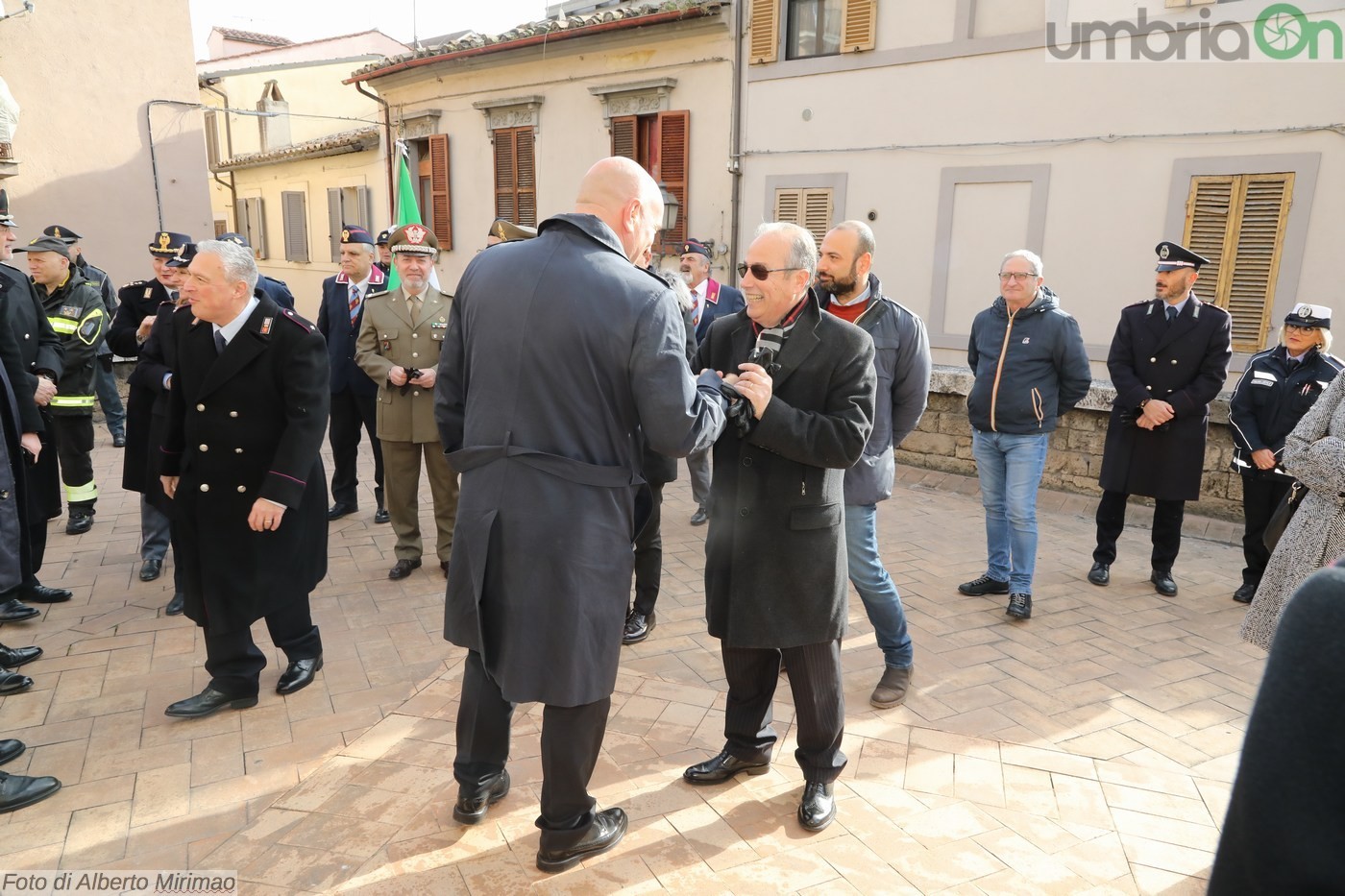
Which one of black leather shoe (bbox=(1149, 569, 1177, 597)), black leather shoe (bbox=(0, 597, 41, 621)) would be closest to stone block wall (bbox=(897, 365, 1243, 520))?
black leather shoe (bbox=(1149, 569, 1177, 597))

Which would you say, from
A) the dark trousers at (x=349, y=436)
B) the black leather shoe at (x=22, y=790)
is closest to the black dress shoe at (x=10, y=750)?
the black leather shoe at (x=22, y=790)

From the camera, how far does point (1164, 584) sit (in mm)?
5520

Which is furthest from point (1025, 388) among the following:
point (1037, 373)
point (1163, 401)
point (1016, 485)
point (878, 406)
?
point (878, 406)

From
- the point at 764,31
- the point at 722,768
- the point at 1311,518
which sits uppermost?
the point at 764,31

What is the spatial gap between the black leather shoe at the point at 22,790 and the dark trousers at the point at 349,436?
3485 millimetres

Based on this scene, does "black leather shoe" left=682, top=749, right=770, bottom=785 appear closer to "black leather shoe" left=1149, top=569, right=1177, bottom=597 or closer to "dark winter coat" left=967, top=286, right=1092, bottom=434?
"dark winter coat" left=967, top=286, right=1092, bottom=434

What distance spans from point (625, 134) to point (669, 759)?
10.3 m

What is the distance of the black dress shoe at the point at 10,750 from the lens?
3255 mm

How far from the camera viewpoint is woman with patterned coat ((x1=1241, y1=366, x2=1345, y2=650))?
313 centimetres

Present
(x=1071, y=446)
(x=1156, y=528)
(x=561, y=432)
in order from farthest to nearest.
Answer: (x=1071, y=446), (x=1156, y=528), (x=561, y=432)

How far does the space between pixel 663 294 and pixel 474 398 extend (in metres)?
0.62

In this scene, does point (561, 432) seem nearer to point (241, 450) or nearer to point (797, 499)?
point (797, 499)

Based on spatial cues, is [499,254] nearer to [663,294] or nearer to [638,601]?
[663,294]

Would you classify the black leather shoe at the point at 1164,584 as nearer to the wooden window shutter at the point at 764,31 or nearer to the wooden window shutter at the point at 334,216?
the wooden window shutter at the point at 764,31
